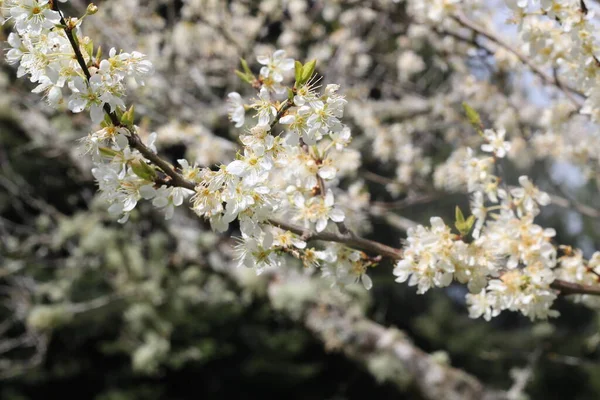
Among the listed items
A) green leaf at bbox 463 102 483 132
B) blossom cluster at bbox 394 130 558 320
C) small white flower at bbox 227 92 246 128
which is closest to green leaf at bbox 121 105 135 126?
small white flower at bbox 227 92 246 128

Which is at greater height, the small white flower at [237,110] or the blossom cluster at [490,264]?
the small white flower at [237,110]

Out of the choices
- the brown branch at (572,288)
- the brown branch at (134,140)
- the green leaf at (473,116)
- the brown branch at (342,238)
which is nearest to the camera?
the brown branch at (134,140)

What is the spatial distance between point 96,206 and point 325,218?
2951 millimetres

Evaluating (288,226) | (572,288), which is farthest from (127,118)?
(572,288)

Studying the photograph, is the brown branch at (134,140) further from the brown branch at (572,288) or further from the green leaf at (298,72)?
the brown branch at (572,288)

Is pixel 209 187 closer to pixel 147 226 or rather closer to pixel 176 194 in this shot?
pixel 176 194

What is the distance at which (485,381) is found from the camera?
5055mm

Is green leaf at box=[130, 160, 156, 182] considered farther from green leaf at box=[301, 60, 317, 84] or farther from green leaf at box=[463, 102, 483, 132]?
green leaf at box=[463, 102, 483, 132]

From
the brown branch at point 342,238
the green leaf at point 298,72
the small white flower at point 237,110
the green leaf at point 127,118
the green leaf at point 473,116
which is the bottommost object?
the brown branch at point 342,238

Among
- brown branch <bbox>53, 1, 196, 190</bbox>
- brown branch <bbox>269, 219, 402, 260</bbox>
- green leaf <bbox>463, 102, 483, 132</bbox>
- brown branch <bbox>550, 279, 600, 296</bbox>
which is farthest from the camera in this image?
green leaf <bbox>463, 102, 483, 132</bbox>

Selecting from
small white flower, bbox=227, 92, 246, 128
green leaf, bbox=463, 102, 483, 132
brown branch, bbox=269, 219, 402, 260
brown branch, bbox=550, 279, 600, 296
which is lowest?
brown branch, bbox=550, 279, 600, 296

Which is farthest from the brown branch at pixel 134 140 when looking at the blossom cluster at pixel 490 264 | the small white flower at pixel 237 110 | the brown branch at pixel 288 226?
the blossom cluster at pixel 490 264

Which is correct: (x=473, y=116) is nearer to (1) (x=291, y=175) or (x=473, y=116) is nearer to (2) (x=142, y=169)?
(1) (x=291, y=175)

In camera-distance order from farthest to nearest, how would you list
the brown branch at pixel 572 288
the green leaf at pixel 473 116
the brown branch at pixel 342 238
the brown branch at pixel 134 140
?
the green leaf at pixel 473 116 < the brown branch at pixel 572 288 < the brown branch at pixel 342 238 < the brown branch at pixel 134 140
